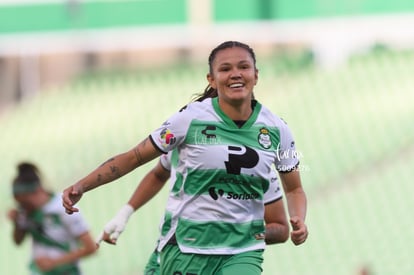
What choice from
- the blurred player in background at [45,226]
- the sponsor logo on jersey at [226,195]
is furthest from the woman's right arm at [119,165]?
the blurred player in background at [45,226]

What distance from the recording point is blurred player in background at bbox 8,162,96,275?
25.4ft

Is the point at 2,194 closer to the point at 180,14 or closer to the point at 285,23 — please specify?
the point at 180,14

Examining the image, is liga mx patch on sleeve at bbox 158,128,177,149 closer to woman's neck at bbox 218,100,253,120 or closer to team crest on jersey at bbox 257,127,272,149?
woman's neck at bbox 218,100,253,120

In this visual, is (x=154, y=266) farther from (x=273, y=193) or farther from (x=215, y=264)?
(x=273, y=193)

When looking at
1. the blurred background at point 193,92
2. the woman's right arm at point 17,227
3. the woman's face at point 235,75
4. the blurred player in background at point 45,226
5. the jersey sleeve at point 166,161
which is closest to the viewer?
the woman's face at point 235,75

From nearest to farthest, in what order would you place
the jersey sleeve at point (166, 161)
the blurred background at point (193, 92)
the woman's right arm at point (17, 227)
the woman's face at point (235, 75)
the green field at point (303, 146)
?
1. the woman's face at point (235, 75)
2. the jersey sleeve at point (166, 161)
3. the woman's right arm at point (17, 227)
4. the green field at point (303, 146)
5. the blurred background at point (193, 92)

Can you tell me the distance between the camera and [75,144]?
1755 cm

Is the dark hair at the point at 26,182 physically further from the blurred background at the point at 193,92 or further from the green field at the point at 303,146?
the blurred background at the point at 193,92

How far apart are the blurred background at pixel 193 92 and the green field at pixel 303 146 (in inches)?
1.0

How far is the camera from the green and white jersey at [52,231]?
778cm

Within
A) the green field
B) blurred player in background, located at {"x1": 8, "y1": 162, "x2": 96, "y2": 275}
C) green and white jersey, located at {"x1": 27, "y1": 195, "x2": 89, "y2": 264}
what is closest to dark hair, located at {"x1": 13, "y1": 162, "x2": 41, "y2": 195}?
blurred player in background, located at {"x1": 8, "y1": 162, "x2": 96, "y2": 275}

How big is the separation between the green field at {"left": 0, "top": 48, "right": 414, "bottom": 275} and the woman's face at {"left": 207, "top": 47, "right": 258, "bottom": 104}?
8.55m

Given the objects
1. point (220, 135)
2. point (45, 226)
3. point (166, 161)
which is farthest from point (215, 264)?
point (45, 226)

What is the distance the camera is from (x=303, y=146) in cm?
1620
